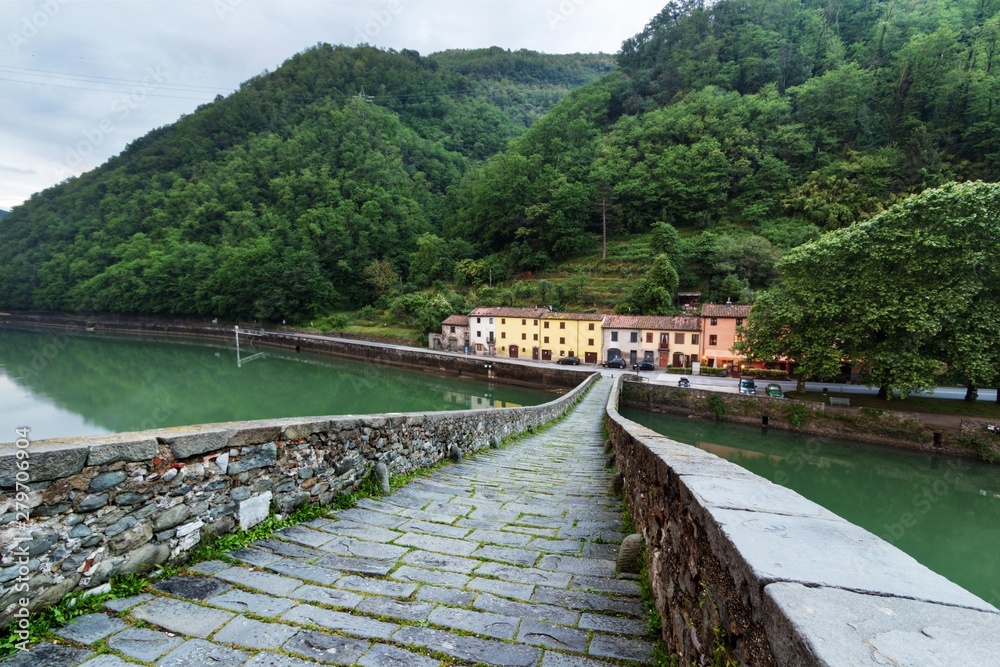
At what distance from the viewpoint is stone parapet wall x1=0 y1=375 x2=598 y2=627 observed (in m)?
2.10

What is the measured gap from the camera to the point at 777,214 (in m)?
47.8

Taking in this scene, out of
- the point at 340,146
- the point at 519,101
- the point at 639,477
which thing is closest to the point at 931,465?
the point at 639,477

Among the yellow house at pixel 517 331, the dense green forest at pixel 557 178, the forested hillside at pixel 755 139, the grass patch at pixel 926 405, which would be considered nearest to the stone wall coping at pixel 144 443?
the grass patch at pixel 926 405

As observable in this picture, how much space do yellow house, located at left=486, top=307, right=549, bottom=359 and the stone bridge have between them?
105 feet

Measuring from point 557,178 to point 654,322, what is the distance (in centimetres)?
3146

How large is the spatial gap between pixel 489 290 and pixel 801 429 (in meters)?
31.8

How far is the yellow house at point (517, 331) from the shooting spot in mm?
36344

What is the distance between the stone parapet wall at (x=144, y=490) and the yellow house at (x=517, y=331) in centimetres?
3226

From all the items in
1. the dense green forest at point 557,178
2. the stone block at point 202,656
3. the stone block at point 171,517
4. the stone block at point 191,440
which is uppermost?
the dense green forest at point 557,178

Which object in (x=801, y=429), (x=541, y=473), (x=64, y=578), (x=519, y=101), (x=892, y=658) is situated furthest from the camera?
(x=519, y=101)

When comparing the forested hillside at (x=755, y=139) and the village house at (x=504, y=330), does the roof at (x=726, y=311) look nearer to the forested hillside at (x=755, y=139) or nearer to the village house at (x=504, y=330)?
the forested hillside at (x=755, y=139)

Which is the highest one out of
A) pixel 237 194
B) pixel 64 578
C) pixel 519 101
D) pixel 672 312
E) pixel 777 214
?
pixel 519 101

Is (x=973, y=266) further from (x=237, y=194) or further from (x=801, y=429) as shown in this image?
(x=237, y=194)

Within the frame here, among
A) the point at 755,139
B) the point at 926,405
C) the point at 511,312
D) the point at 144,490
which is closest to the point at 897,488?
the point at 926,405
